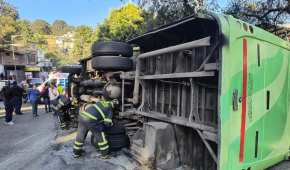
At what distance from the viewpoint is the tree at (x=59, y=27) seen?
159625mm

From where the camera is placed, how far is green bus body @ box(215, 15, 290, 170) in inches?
151

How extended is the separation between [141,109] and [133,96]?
0.30 m

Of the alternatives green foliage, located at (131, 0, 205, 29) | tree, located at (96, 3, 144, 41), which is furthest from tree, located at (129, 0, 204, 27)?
tree, located at (96, 3, 144, 41)

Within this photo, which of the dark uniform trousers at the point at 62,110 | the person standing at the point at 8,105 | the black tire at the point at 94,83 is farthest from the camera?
the person standing at the point at 8,105

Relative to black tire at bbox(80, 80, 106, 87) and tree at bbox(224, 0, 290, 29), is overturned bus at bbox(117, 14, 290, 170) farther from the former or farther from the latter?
tree at bbox(224, 0, 290, 29)

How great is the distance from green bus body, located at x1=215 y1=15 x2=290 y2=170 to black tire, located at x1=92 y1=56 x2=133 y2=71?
281cm

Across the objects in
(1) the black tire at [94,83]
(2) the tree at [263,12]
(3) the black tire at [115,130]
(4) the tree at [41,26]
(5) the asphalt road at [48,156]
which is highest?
(4) the tree at [41,26]

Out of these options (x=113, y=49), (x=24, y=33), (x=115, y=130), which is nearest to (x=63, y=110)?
(x=115, y=130)

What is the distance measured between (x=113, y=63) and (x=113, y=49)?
26 cm

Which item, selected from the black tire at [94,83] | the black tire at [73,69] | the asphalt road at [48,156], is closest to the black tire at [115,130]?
the asphalt road at [48,156]

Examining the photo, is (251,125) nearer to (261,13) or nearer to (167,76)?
(167,76)

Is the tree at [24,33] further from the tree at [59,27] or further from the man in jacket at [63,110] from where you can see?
the man in jacket at [63,110]

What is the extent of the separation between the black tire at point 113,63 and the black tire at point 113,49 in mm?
89

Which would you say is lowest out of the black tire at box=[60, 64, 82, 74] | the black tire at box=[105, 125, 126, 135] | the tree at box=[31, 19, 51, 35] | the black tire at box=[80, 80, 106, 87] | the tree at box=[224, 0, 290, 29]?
the black tire at box=[105, 125, 126, 135]
